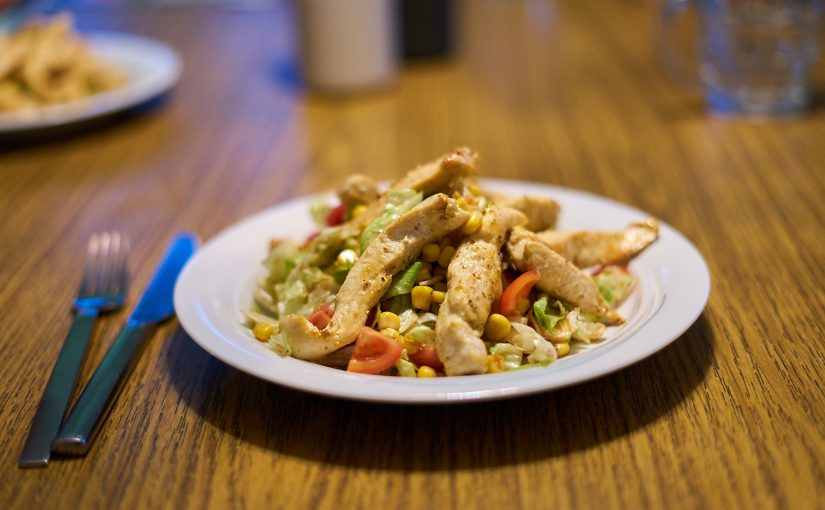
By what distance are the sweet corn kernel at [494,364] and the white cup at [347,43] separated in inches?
113

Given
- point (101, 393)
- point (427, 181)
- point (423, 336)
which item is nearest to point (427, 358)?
point (423, 336)

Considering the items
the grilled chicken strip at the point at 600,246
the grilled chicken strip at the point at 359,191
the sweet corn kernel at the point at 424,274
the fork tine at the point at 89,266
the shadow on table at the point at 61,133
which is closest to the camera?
the sweet corn kernel at the point at 424,274

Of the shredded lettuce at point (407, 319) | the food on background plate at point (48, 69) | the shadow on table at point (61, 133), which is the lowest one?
the shadow on table at point (61, 133)

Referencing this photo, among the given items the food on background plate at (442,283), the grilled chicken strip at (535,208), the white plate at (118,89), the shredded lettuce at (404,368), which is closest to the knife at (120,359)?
the food on background plate at (442,283)

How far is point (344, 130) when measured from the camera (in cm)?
393

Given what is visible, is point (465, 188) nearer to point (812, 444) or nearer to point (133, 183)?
point (812, 444)

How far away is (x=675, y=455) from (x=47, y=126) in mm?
3107

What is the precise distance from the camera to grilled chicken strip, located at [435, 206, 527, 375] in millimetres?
1574

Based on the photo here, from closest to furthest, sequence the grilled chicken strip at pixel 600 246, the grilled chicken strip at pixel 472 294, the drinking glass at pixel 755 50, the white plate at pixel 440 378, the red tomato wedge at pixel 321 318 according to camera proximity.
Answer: the white plate at pixel 440 378, the grilled chicken strip at pixel 472 294, the red tomato wedge at pixel 321 318, the grilled chicken strip at pixel 600 246, the drinking glass at pixel 755 50

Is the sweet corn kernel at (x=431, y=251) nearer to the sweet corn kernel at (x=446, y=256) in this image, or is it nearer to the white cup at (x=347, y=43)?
the sweet corn kernel at (x=446, y=256)

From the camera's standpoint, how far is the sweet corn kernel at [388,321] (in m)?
1.78

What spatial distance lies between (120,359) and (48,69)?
96.3 inches

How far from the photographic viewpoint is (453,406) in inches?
66.6

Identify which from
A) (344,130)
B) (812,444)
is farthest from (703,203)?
(344,130)
